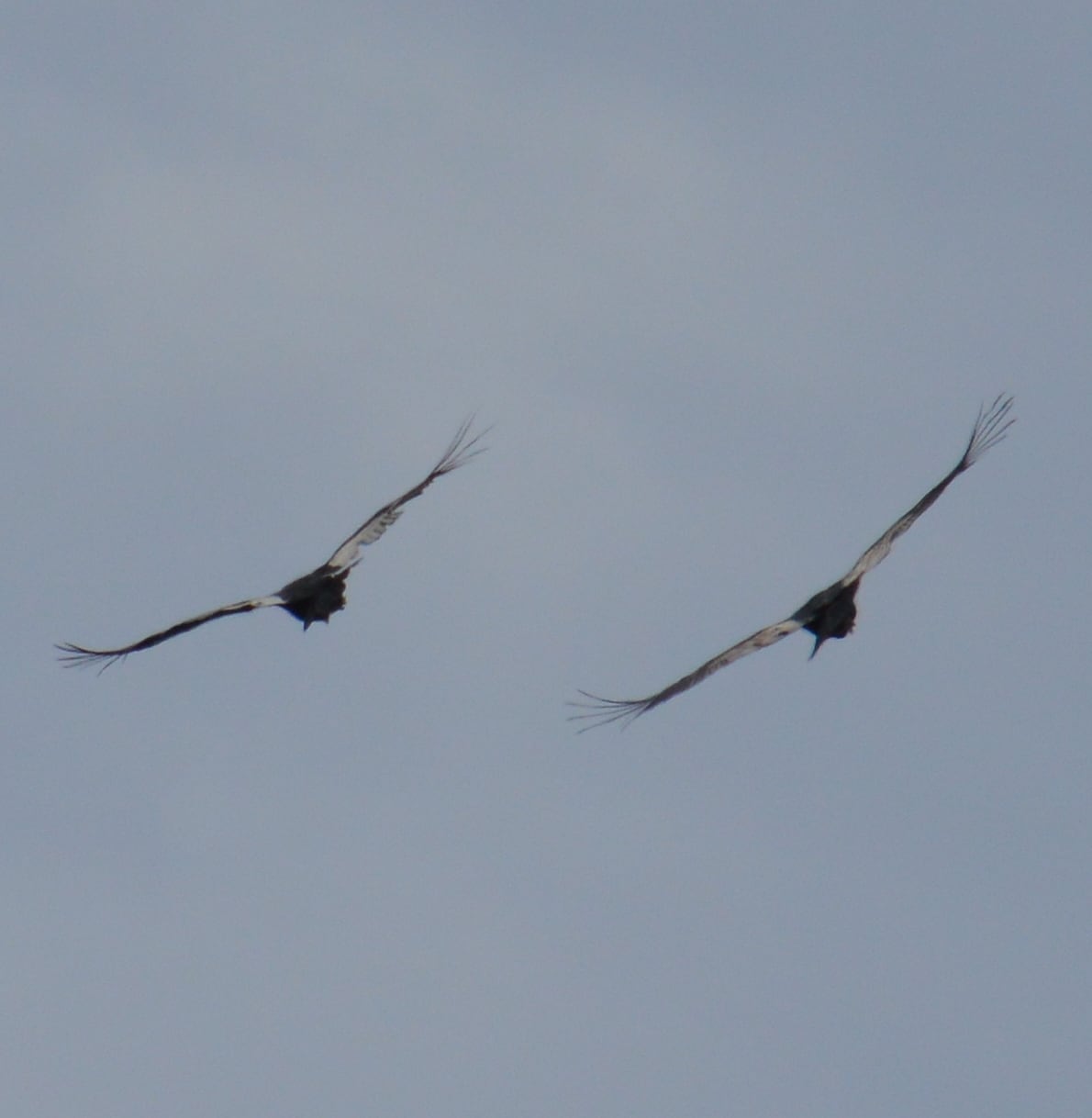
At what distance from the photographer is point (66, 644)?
39031 millimetres

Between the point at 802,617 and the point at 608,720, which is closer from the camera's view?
the point at 608,720

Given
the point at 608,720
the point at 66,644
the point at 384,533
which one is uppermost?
the point at 384,533

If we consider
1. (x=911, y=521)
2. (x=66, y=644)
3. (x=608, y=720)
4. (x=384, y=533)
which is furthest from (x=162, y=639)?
(x=911, y=521)

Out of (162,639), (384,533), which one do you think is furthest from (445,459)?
(162,639)

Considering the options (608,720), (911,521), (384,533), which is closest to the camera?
(608,720)

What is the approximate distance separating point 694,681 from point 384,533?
8.14 meters

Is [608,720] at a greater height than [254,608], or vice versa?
[254,608]

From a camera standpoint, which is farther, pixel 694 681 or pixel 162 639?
pixel 162 639

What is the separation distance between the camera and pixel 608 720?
34125 millimetres

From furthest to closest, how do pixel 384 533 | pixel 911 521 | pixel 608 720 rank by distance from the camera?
1. pixel 384 533
2. pixel 911 521
3. pixel 608 720

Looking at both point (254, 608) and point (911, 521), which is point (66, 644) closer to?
point (254, 608)

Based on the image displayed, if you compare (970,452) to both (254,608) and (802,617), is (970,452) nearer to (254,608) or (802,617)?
(802,617)

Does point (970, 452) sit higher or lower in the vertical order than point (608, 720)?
higher

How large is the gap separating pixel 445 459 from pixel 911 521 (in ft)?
23.5
